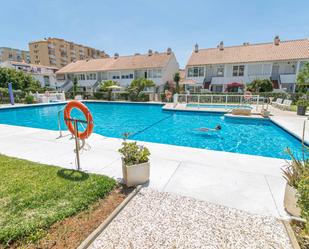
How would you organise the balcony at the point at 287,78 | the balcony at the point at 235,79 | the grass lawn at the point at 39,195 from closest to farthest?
the grass lawn at the point at 39,195 → the balcony at the point at 287,78 → the balcony at the point at 235,79

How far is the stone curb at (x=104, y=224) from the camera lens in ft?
7.13

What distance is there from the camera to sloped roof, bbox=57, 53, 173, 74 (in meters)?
30.0

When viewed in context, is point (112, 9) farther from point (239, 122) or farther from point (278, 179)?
point (278, 179)

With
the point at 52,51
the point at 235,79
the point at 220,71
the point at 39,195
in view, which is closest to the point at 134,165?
the point at 39,195

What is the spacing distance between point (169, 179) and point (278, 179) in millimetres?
2348

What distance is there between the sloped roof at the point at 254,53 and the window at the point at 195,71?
894 mm

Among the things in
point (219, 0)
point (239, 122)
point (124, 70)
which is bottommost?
point (239, 122)

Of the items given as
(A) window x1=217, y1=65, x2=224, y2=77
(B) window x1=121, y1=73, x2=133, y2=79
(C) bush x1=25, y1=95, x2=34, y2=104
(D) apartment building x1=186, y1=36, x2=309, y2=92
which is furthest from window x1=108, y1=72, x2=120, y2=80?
(A) window x1=217, y1=65, x2=224, y2=77

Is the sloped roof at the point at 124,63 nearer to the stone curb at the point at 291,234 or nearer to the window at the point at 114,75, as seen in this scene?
the window at the point at 114,75

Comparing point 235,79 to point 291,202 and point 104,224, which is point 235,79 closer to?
point 291,202

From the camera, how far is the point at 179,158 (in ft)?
16.5

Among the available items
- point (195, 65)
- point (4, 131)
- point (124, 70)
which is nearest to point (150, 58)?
point (124, 70)

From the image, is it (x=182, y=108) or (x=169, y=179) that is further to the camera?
(x=182, y=108)

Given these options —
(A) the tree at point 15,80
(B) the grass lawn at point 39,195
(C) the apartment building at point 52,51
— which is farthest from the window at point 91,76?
(C) the apartment building at point 52,51
